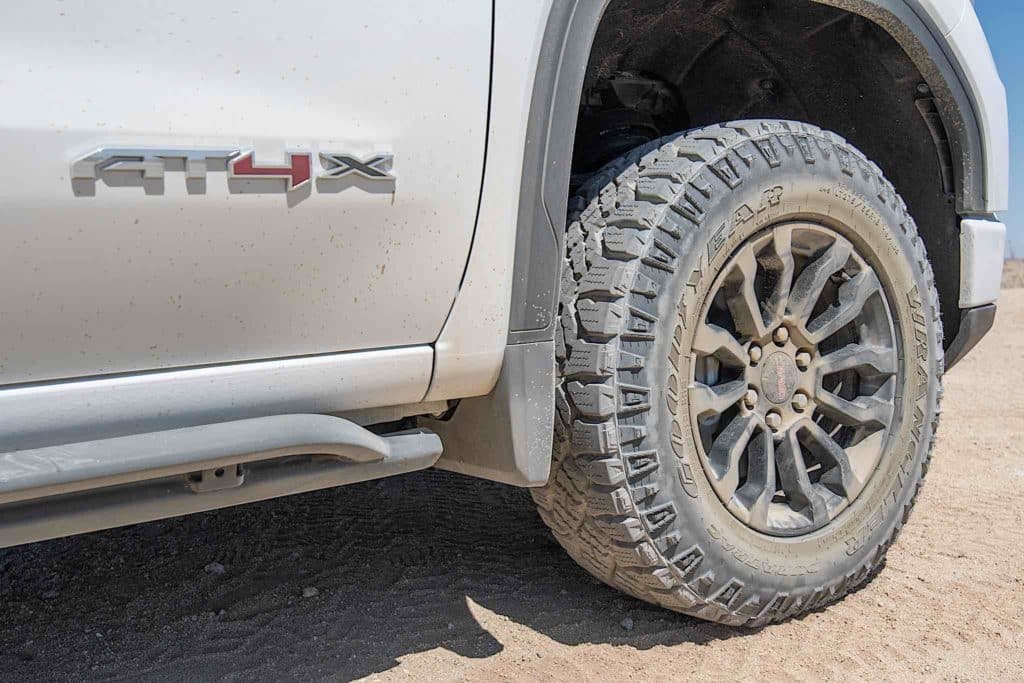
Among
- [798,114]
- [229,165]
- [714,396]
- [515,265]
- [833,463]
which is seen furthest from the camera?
[798,114]

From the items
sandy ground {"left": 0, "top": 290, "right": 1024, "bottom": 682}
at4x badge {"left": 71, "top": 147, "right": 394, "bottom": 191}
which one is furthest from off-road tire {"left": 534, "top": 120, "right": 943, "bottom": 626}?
at4x badge {"left": 71, "top": 147, "right": 394, "bottom": 191}

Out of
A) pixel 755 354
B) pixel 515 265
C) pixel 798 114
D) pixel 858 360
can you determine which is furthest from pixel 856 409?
pixel 515 265

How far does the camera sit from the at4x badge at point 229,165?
1387mm

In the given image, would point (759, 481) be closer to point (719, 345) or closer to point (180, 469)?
point (719, 345)

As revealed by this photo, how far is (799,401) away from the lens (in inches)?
93.2

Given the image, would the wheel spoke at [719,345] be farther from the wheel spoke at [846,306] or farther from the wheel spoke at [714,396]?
the wheel spoke at [846,306]

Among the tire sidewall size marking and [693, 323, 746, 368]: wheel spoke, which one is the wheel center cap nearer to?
[693, 323, 746, 368]: wheel spoke

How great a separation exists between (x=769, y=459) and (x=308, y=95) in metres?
1.38

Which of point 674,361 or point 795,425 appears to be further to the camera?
point 795,425

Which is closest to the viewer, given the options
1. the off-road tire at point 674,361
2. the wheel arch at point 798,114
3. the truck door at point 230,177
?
the truck door at point 230,177

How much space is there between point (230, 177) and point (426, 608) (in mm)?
1350

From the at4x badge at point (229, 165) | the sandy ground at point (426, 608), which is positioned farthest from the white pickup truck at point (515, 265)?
the sandy ground at point (426, 608)

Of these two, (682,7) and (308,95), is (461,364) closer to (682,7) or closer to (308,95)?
(308,95)

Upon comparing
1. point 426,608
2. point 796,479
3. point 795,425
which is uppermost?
point 795,425
